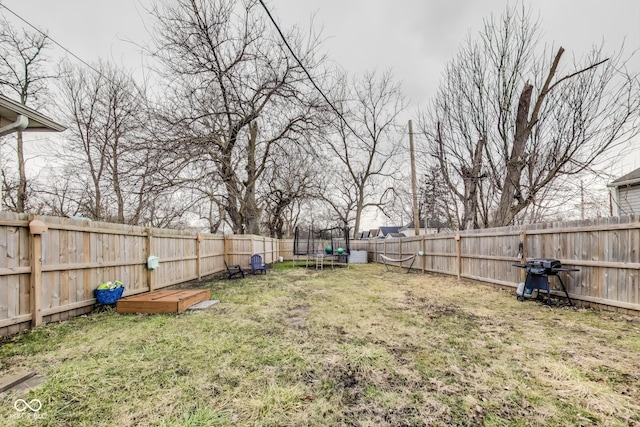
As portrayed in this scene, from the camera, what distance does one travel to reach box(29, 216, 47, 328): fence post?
311 centimetres

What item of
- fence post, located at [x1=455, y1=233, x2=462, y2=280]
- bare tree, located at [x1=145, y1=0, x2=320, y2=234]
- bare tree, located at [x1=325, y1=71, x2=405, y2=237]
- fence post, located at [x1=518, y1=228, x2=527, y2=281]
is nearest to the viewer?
fence post, located at [x1=518, y1=228, x2=527, y2=281]

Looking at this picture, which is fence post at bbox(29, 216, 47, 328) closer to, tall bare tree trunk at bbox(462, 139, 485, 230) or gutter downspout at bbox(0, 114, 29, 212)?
gutter downspout at bbox(0, 114, 29, 212)

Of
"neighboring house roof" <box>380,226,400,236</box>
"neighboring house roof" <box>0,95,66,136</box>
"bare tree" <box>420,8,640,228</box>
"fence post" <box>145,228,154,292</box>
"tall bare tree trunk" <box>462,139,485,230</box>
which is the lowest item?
"neighboring house roof" <box>380,226,400,236</box>

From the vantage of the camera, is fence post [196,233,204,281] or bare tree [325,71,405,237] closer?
fence post [196,233,204,281]

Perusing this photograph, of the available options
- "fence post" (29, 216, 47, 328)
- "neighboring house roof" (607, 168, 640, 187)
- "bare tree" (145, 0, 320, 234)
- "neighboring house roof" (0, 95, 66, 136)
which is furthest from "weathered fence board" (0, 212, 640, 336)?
"neighboring house roof" (607, 168, 640, 187)

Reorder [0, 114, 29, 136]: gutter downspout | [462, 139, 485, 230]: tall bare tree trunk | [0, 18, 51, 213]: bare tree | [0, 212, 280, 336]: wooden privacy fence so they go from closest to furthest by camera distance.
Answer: [0, 212, 280, 336]: wooden privacy fence → [0, 114, 29, 136]: gutter downspout → [462, 139, 485, 230]: tall bare tree trunk → [0, 18, 51, 213]: bare tree

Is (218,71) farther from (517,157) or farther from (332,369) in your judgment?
(517,157)

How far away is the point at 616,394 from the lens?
1.80 m

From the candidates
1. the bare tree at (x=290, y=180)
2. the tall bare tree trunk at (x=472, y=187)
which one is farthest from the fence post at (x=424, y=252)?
the bare tree at (x=290, y=180)

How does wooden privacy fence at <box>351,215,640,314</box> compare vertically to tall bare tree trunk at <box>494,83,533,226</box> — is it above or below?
below

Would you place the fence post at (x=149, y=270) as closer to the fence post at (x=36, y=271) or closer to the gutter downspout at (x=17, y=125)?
the fence post at (x=36, y=271)

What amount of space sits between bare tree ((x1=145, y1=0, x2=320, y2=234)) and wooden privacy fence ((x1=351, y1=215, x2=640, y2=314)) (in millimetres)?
5801

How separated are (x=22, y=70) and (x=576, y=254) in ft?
51.2

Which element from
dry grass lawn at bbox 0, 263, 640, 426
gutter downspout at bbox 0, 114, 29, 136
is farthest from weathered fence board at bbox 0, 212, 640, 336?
gutter downspout at bbox 0, 114, 29, 136
